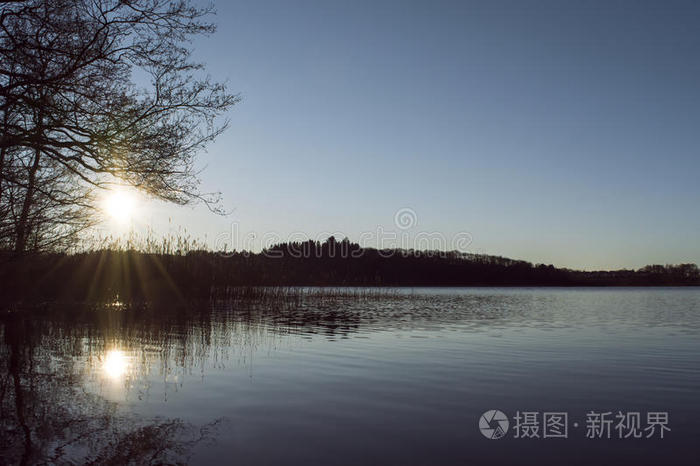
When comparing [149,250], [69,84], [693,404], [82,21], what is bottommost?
[693,404]

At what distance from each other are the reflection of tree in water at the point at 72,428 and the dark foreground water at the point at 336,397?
21mm

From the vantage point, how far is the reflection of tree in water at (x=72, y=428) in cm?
518

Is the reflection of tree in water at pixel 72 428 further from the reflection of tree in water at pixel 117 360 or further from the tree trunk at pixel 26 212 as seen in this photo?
the tree trunk at pixel 26 212

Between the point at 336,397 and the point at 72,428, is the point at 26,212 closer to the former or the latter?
the point at 72,428

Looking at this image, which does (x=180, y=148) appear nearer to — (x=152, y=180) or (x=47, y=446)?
(x=152, y=180)

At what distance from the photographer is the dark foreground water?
566cm

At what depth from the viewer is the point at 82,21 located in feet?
29.0

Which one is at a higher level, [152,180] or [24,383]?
[152,180]

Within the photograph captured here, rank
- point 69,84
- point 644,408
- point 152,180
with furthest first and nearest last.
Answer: point 152,180, point 69,84, point 644,408

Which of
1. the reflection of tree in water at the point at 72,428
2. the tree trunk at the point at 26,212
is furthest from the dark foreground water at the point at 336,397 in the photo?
the tree trunk at the point at 26,212

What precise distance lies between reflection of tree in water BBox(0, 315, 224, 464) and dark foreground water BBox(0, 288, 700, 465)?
21mm

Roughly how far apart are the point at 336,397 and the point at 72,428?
367 centimetres

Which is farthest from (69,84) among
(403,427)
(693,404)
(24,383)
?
(693,404)

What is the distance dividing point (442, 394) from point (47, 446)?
554cm
